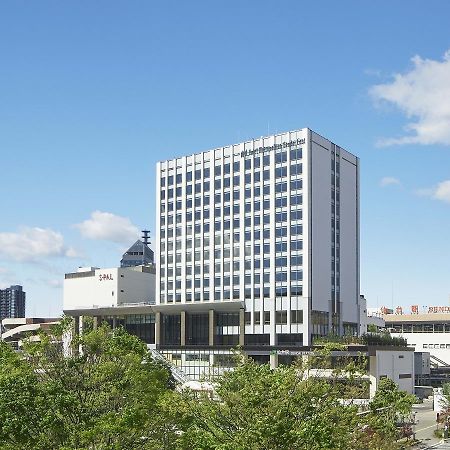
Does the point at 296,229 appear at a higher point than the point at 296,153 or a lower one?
lower

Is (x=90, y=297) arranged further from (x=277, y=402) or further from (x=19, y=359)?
(x=277, y=402)

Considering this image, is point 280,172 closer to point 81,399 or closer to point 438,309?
point 438,309

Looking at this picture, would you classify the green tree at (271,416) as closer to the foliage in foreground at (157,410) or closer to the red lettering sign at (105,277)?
the foliage in foreground at (157,410)

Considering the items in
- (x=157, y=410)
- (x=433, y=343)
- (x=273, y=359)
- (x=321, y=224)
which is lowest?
(x=433, y=343)

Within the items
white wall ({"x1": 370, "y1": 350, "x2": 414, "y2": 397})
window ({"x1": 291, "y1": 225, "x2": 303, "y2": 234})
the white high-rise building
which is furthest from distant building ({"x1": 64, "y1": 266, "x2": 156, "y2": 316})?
white wall ({"x1": 370, "y1": 350, "x2": 414, "y2": 397})

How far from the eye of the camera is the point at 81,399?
4091 cm

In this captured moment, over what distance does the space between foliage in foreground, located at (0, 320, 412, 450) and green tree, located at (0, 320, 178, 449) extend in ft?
0.19

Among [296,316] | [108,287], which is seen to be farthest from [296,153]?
[108,287]

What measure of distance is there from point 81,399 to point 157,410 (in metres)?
4.55

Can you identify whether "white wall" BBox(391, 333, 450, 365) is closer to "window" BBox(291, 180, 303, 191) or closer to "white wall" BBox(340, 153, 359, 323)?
"white wall" BBox(340, 153, 359, 323)

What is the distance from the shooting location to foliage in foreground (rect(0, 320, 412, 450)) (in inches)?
1305

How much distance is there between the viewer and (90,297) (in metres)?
154

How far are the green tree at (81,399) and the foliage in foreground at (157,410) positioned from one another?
58mm

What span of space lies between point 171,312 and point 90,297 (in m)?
22.7
